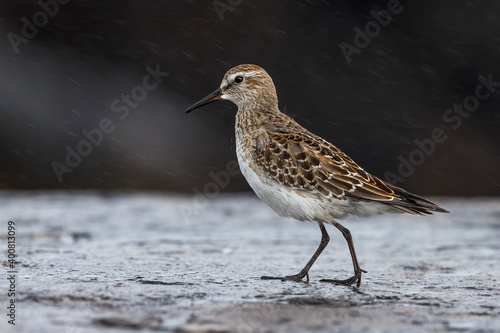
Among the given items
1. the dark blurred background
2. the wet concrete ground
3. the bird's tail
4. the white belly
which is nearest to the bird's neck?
the white belly

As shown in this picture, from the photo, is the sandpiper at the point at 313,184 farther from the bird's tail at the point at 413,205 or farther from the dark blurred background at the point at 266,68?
the dark blurred background at the point at 266,68

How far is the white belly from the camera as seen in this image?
6.18m

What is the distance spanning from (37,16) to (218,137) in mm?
4862

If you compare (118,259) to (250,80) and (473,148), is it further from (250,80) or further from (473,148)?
(473,148)

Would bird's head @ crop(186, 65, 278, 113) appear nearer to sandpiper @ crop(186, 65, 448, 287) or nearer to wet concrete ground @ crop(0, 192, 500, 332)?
sandpiper @ crop(186, 65, 448, 287)

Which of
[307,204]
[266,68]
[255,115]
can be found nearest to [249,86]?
[255,115]

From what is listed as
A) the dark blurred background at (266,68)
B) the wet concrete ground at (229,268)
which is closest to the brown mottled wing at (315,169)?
the wet concrete ground at (229,268)

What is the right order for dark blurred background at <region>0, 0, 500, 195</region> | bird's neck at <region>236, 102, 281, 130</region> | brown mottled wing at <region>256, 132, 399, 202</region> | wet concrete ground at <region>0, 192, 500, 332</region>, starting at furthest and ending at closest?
dark blurred background at <region>0, 0, 500, 195</region> → bird's neck at <region>236, 102, 281, 130</region> → brown mottled wing at <region>256, 132, 399, 202</region> → wet concrete ground at <region>0, 192, 500, 332</region>

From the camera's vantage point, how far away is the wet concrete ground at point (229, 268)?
170 inches

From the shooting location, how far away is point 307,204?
6.18 metres

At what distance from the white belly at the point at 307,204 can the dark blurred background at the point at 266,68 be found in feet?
30.2

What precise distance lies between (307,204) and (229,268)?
3.27 ft

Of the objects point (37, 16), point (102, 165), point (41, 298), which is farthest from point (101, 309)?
point (37, 16)

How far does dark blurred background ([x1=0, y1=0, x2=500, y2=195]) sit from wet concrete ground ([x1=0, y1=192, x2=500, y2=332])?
137 inches
